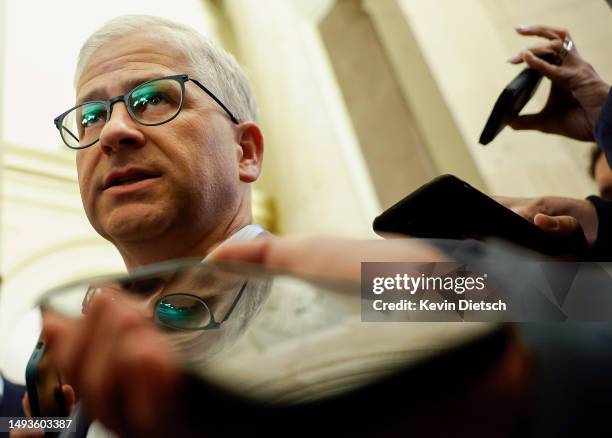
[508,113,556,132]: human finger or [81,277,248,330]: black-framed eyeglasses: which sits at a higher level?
[508,113,556,132]: human finger

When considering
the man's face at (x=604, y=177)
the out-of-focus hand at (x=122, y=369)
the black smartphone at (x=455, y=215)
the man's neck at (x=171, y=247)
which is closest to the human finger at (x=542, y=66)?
the man's face at (x=604, y=177)

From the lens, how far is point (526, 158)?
875 millimetres

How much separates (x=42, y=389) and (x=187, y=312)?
0.16 meters

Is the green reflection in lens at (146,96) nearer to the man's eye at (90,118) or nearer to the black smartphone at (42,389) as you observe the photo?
the man's eye at (90,118)

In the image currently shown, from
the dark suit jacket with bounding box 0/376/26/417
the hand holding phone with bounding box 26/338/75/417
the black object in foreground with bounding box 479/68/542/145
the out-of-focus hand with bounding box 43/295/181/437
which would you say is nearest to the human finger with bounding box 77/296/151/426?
the out-of-focus hand with bounding box 43/295/181/437

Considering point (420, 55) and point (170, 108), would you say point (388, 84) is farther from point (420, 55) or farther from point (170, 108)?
point (170, 108)

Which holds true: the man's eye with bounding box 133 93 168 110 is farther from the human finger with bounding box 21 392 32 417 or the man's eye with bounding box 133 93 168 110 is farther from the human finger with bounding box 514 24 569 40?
the human finger with bounding box 514 24 569 40

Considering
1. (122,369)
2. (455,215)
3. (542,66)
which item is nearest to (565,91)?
(542,66)

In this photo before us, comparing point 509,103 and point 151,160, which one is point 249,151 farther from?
point 509,103

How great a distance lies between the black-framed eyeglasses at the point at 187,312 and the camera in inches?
8.0

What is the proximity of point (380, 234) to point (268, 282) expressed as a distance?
15 cm

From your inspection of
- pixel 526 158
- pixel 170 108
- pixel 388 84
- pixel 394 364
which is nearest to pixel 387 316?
pixel 394 364

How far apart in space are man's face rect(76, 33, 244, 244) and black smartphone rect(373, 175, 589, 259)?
5.0 inches

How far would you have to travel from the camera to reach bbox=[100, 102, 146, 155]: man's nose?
346 millimetres
